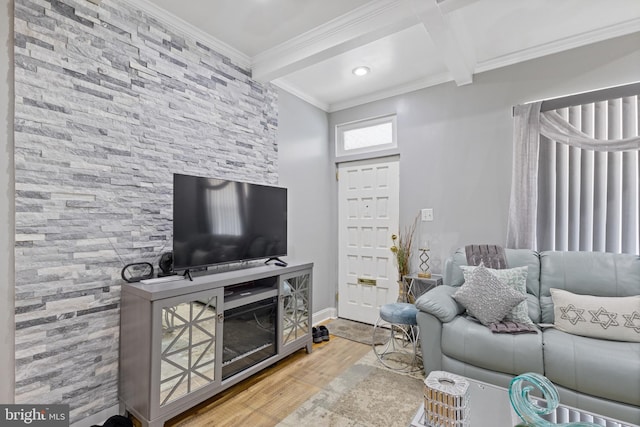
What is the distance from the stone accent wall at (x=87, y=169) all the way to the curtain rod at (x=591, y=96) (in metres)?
2.96

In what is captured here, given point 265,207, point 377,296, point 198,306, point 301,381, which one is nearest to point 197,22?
point 265,207

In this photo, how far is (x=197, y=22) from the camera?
7.39ft

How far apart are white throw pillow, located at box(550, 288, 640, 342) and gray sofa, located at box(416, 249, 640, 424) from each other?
4 cm

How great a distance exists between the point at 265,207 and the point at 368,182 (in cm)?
148

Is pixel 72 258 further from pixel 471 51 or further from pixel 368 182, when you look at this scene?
pixel 471 51

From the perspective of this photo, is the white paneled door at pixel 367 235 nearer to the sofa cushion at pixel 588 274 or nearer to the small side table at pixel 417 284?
the small side table at pixel 417 284

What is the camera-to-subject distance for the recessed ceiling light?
2.93 meters

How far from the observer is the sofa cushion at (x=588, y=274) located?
2.02 metres

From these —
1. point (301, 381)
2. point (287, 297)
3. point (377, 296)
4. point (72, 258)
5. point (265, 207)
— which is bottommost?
point (301, 381)

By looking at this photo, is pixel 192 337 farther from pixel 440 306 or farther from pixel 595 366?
pixel 595 366

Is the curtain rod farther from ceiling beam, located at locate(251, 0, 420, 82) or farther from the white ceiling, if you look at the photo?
ceiling beam, located at locate(251, 0, 420, 82)

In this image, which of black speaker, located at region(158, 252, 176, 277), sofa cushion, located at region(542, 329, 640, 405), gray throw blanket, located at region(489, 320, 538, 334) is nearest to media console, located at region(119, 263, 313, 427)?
black speaker, located at region(158, 252, 176, 277)

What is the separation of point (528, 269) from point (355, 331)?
1.80 metres

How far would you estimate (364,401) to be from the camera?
2.02 meters
